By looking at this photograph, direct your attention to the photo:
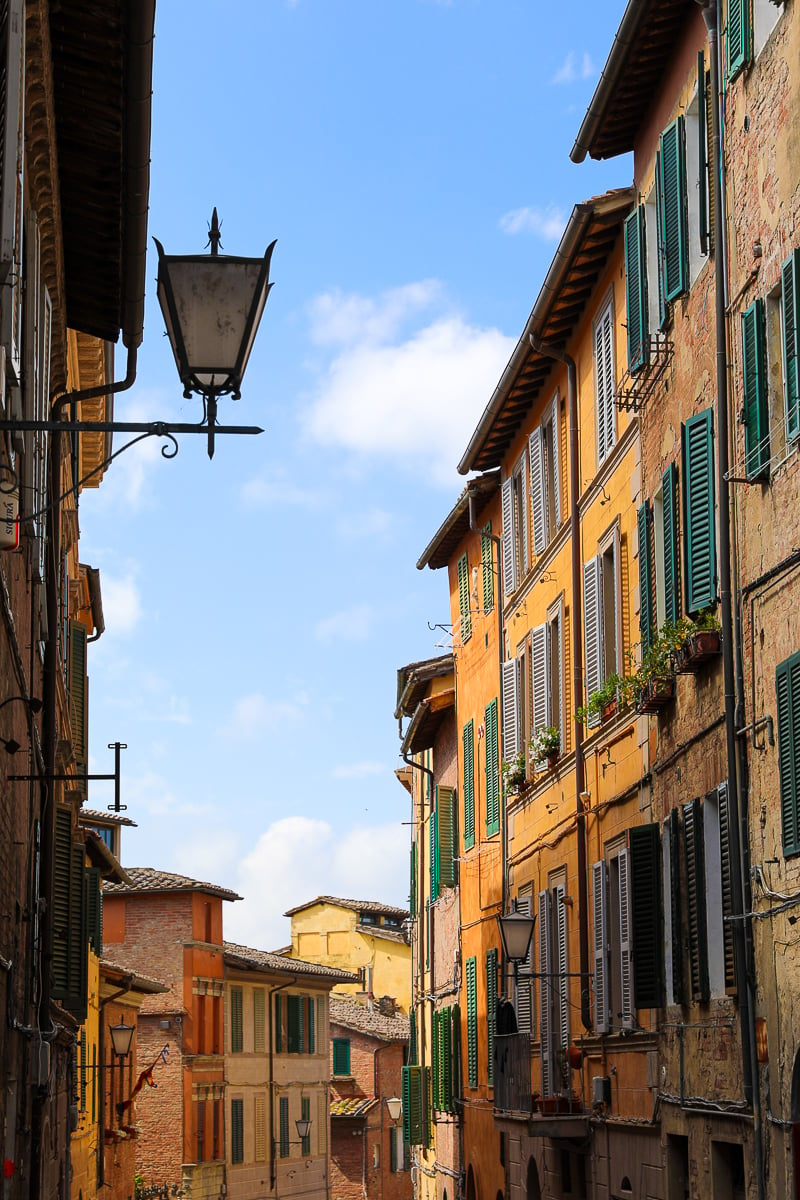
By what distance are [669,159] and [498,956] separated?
1411 centimetres

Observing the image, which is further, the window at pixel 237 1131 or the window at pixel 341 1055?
the window at pixel 341 1055

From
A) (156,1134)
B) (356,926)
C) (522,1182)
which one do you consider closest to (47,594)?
(522,1182)

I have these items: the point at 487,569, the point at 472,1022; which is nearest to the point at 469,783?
the point at 472,1022

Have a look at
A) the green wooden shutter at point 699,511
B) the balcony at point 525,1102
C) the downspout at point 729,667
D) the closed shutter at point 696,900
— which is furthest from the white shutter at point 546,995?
the downspout at point 729,667

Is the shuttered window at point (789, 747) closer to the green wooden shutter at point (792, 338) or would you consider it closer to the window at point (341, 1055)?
the green wooden shutter at point (792, 338)

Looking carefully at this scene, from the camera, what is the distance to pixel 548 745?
882 inches

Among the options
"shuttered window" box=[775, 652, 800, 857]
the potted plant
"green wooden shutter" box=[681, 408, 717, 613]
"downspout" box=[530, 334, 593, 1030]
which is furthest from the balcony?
"shuttered window" box=[775, 652, 800, 857]

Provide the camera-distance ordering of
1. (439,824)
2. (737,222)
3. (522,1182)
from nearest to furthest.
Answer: (737,222) < (522,1182) < (439,824)

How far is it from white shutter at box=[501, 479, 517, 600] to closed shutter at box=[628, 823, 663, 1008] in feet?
30.7

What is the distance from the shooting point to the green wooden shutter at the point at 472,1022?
29.3m

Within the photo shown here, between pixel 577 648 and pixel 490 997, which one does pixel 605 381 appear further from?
pixel 490 997

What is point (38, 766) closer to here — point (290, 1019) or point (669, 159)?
point (669, 159)

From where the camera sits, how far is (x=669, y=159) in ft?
53.2

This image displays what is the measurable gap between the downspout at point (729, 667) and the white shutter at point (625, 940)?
3910 mm
